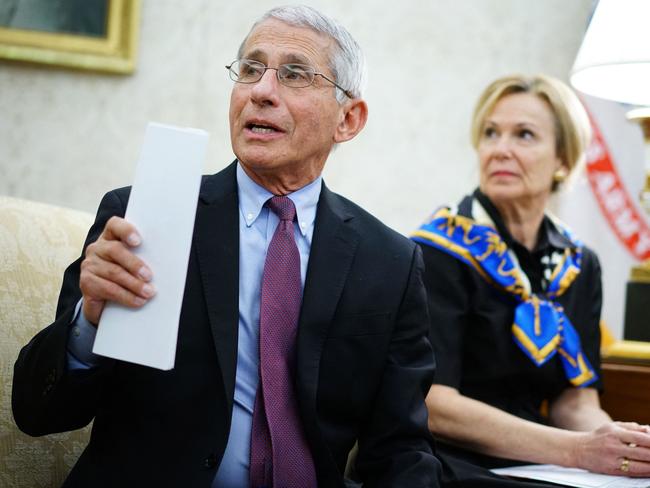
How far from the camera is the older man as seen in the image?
1.41 metres

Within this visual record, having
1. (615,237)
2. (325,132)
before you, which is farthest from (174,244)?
(615,237)

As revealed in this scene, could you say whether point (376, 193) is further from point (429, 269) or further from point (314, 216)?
point (314, 216)

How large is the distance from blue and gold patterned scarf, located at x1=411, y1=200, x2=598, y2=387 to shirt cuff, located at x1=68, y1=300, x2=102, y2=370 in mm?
1111

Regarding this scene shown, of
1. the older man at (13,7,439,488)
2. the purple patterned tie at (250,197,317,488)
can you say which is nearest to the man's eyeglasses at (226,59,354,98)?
the older man at (13,7,439,488)

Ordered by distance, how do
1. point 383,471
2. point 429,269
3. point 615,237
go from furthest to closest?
point 615,237 → point 429,269 → point 383,471

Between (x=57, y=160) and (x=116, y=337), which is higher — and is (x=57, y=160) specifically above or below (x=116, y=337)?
above

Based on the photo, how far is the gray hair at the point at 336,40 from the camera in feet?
5.35

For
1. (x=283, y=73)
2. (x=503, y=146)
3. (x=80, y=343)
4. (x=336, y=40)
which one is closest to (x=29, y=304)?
(x=80, y=343)

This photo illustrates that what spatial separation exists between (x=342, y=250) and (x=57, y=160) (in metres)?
1.76

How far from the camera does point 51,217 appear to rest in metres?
1.81

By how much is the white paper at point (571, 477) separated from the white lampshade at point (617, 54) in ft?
3.31

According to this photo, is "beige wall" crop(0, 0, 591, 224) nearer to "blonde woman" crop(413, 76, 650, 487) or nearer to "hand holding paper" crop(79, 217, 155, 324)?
"blonde woman" crop(413, 76, 650, 487)

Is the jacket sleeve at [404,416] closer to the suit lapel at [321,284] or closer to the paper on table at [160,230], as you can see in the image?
the suit lapel at [321,284]

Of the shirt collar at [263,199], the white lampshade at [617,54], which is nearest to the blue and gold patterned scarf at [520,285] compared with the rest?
the white lampshade at [617,54]
